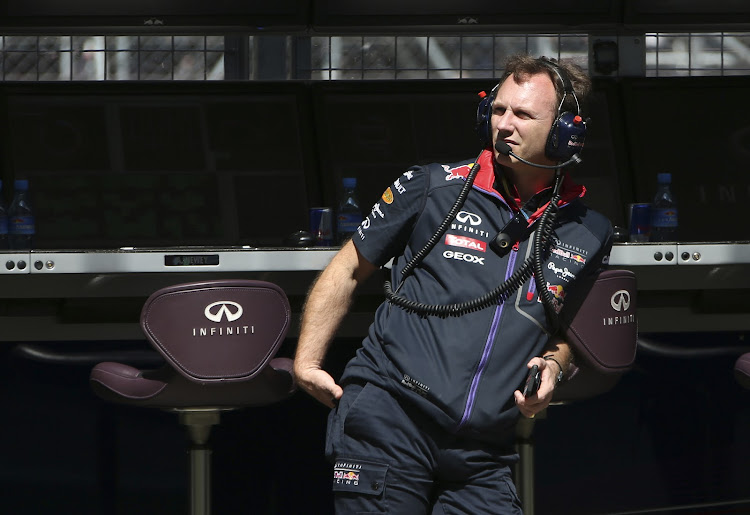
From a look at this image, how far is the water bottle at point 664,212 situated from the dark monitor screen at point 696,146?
0.13ft

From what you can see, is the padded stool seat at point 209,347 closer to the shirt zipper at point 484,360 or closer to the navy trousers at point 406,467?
the navy trousers at point 406,467

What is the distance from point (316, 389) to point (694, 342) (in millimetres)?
1690

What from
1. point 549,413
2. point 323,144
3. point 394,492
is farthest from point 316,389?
point 323,144

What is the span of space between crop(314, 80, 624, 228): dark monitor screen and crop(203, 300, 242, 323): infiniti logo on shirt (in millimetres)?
1625

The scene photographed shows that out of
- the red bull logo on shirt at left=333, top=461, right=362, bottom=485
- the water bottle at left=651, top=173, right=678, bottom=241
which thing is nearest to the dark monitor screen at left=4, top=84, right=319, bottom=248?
the water bottle at left=651, top=173, right=678, bottom=241

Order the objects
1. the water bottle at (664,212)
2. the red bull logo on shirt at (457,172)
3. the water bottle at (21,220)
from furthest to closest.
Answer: the water bottle at (664,212), the water bottle at (21,220), the red bull logo on shirt at (457,172)

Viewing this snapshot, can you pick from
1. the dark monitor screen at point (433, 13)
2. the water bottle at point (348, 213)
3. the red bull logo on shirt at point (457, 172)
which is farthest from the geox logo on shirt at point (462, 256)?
the dark monitor screen at point (433, 13)

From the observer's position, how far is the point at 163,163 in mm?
3977

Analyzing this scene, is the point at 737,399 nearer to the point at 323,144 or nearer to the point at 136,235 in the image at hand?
the point at 323,144

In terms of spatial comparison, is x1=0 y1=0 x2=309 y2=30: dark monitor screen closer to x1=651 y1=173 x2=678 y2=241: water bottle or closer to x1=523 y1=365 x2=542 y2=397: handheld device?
x1=651 y1=173 x2=678 y2=241: water bottle

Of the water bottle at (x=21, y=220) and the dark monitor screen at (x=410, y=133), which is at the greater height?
the dark monitor screen at (x=410, y=133)

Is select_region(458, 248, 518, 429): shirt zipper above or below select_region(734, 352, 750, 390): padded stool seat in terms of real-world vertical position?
above

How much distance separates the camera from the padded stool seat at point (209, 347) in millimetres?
2416

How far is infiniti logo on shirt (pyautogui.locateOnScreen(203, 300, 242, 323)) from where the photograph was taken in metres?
2.42
